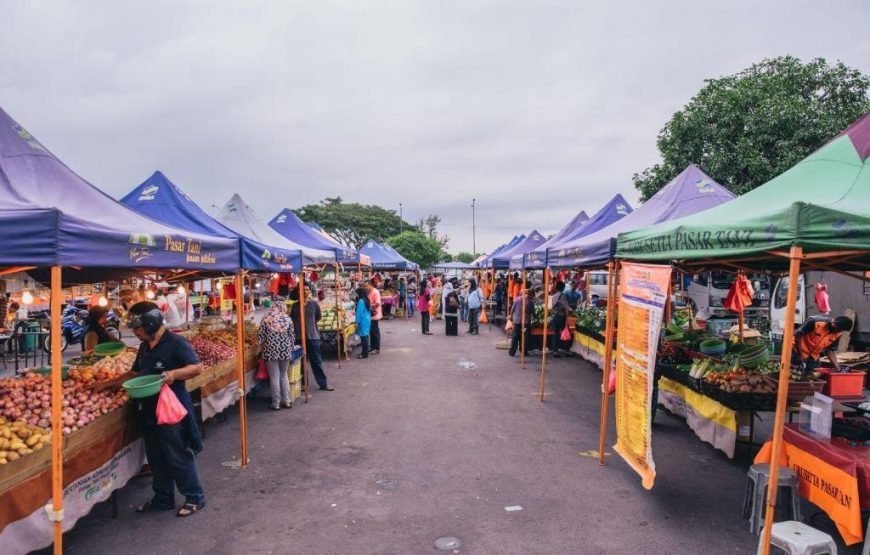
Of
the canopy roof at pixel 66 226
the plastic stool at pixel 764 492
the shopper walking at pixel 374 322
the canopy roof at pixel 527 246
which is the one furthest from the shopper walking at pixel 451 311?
the plastic stool at pixel 764 492

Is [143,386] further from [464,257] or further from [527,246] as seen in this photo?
[464,257]

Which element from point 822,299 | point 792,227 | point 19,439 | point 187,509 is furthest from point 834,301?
point 19,439

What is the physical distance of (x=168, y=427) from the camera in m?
4.84

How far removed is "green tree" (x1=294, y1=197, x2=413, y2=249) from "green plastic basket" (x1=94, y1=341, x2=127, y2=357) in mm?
52411

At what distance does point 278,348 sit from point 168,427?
3.53 metres

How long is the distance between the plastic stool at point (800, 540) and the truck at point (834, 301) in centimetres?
1186

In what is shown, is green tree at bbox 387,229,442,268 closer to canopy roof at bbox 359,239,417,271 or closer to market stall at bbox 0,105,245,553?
canopy roof at bbox 359,239,417,271

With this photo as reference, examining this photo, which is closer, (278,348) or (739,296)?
(278,348)

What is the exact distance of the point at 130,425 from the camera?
5.25 m

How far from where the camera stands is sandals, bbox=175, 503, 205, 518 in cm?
493

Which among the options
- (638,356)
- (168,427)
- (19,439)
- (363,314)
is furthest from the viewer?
(363,314)

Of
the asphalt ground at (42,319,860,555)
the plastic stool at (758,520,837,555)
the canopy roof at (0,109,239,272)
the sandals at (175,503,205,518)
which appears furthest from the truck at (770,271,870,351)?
the canopy roof at (0,109,239,272)

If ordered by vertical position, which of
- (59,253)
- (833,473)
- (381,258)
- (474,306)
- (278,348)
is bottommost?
(833,473)

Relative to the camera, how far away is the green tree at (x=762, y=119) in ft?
57.7
